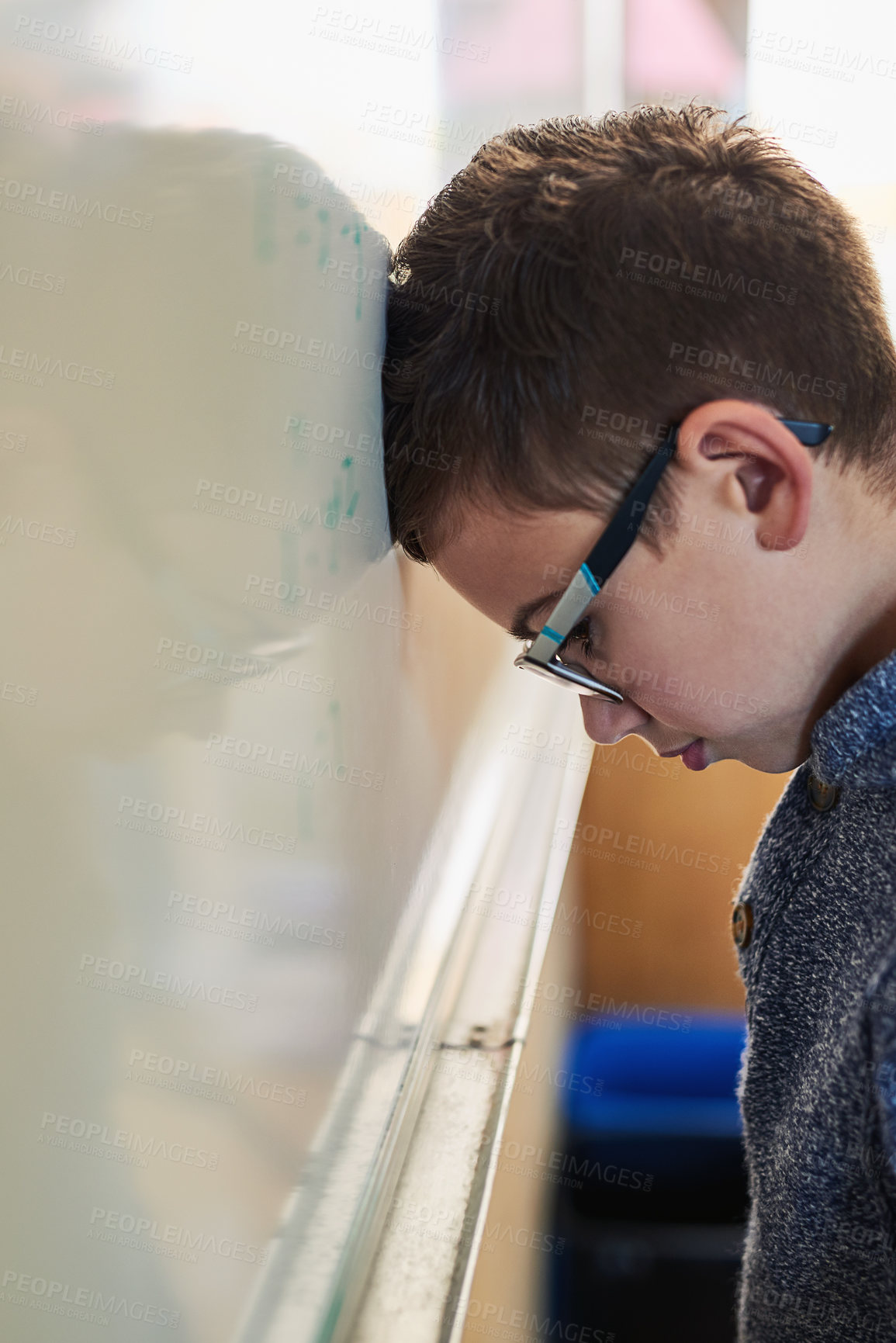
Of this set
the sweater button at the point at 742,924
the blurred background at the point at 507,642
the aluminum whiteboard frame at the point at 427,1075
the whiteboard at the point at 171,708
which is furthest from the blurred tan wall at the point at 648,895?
the whiteboard at the point at 171,708

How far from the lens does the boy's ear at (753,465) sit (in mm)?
493

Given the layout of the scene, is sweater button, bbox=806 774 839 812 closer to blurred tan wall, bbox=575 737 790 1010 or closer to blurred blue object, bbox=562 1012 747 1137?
blurred blue object, bbox=562 1012 747 1137

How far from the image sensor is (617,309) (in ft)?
1.65

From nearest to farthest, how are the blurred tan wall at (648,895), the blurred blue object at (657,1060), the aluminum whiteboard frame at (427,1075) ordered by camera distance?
the aluminum whiteboard frame at (427,1075) → the blurred blue object at (657,1060) → the blurred tan wall at (648,895)

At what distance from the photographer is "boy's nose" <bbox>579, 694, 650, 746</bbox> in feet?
2.15

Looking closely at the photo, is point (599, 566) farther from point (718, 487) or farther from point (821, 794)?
point (821, 794)

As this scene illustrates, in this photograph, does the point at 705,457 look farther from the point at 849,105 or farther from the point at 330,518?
the point at 849,105

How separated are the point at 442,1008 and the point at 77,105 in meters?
0.62

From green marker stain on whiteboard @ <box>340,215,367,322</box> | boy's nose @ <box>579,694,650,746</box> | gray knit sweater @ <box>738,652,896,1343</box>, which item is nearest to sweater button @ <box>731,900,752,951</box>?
gray knit sweater @ <box>738,652,896,1343</box>

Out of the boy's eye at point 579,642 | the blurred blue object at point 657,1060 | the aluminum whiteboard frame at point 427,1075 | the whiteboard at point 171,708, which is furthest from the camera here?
the blurred blue object at point 657,1060

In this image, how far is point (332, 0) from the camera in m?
0.47

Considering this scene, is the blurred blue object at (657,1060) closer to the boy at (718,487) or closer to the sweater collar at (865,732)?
the boy at (718,487)

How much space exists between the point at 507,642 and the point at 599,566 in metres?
0.58


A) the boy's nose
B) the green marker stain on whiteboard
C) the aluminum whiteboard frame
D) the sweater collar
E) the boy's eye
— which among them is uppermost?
the green marker stain on whiteboard
